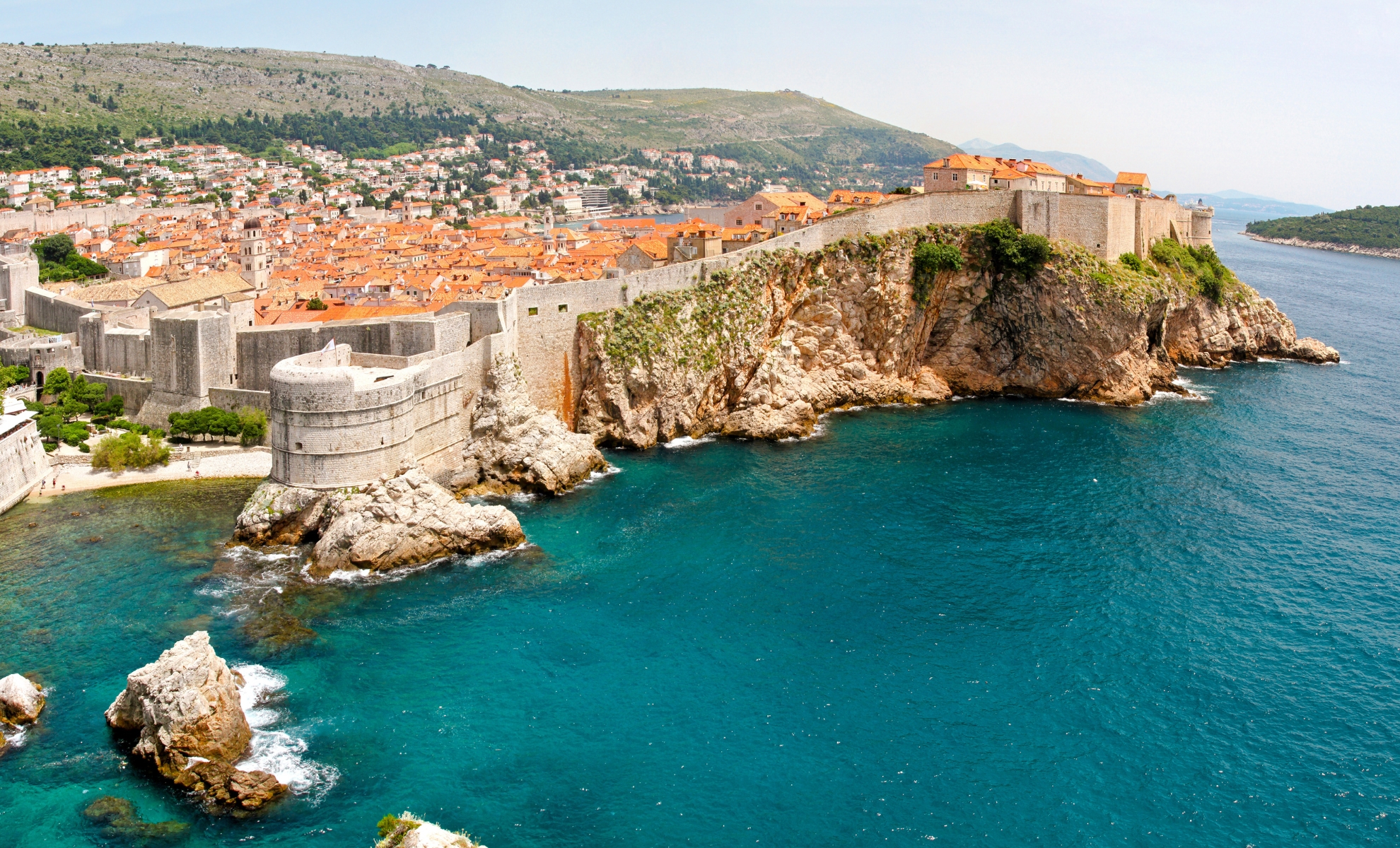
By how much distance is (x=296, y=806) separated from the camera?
18.9 meters

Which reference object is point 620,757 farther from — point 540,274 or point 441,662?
point 540,274

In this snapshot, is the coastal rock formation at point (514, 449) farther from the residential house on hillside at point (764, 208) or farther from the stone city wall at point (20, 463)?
the residential house on hillside at point (764, 208)

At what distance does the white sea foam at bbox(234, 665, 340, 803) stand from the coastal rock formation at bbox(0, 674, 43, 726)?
3.91m

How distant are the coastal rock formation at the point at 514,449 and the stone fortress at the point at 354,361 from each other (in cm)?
57

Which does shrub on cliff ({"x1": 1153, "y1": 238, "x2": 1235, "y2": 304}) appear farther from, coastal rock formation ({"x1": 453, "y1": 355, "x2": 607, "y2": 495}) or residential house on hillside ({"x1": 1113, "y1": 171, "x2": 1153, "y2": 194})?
coastal rock formation ({"x1": 453, "y1": 355, "x2": 607, "y2": 495})

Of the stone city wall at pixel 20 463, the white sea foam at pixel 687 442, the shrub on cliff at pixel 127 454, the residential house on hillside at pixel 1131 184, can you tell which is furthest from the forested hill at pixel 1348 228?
the stone city wall at pixel 20 463

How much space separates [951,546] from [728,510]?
7232 mm

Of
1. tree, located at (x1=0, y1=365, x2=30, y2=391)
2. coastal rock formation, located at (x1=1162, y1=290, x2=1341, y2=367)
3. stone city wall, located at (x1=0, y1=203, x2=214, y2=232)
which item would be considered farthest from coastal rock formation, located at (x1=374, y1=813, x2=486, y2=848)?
stone city wall, located at (x1=0, y1=203, x2=214, y2=232)

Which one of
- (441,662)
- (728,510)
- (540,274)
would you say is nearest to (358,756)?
(441,662)

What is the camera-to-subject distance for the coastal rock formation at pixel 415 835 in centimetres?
1616

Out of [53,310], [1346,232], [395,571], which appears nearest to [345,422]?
[395,571]

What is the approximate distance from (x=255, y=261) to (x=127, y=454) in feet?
103

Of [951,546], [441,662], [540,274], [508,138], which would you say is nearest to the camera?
[441,662]

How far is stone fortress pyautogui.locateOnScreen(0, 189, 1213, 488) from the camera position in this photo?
31.2 m
